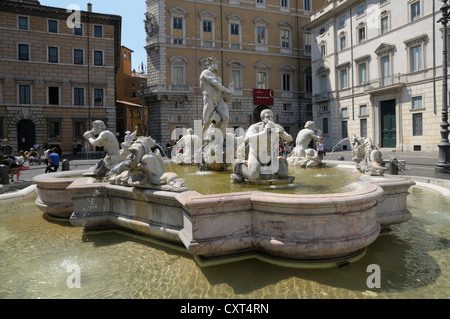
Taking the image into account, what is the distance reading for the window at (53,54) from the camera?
98.9ft

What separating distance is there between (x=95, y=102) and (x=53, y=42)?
671cm

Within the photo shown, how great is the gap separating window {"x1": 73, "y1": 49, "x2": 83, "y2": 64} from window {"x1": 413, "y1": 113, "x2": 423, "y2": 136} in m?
30.6

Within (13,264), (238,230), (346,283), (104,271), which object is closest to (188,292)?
(238,230)

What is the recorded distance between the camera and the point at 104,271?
360 cm

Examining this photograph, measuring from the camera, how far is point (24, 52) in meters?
29.3

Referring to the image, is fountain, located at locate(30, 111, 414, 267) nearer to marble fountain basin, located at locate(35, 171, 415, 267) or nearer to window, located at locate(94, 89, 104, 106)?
marble fountain basin, located at locate(35, 171, 415, 267)

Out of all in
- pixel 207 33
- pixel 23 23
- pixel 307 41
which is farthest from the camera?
pixel 307 41

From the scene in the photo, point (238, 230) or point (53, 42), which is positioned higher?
point (53, 42)

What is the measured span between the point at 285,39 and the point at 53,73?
25.3 m

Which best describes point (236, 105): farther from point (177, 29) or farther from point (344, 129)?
point (344, 129)

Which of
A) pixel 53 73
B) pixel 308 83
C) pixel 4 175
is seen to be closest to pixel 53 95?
pixel 53 73

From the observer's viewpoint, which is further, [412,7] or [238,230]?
[412,7]

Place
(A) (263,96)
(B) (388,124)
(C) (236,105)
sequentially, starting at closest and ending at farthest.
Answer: (B) (388,124), (C) (236,105), (A) (263,96)
